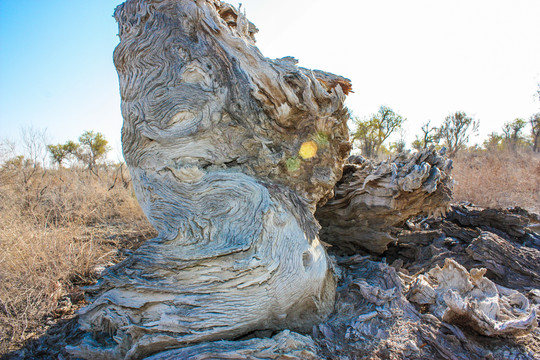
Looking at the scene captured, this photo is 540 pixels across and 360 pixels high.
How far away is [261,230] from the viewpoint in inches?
92.2

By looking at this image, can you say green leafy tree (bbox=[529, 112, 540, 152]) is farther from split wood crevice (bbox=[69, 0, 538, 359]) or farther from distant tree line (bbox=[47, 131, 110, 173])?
distant tree line (bbox=[47, 131, 110, 173])

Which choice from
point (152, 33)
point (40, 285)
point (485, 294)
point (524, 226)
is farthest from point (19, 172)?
point (524, 226)

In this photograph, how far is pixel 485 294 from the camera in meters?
2.48

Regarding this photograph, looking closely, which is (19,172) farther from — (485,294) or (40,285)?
(485,294)

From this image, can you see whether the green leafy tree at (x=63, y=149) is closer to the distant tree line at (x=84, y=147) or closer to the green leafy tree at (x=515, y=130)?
the distant tree line at (x=84, y=147)

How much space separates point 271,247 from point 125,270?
115cm

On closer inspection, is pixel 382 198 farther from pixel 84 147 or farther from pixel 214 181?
pixel 84 147

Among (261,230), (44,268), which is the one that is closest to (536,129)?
(261,230)

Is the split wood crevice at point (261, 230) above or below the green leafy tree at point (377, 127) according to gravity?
below

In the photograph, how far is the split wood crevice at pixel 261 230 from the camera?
84.4 inches

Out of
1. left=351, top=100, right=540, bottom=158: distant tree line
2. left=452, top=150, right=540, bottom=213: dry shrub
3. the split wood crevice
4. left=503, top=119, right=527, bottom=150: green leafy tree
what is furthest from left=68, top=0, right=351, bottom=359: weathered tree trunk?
left=503, top=119, right=527, bottom=150: green leafy tree

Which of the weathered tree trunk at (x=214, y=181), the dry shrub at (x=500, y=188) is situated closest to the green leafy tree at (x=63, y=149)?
the weathered tree trunk at (x=214, y=181)

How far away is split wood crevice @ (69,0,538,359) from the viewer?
214cm

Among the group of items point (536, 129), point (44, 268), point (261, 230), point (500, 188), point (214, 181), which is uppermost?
point (536, 129)
